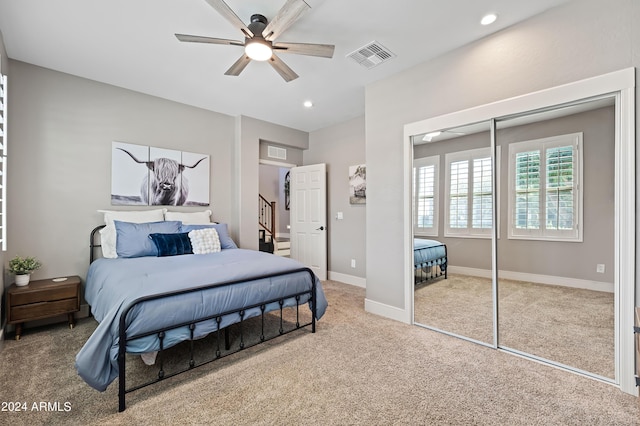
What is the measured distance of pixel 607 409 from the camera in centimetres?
177

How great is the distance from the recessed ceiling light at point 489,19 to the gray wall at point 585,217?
0.91 m

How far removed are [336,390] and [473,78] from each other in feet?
9.59

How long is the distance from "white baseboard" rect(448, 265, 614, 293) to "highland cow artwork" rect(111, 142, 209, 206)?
363 cm

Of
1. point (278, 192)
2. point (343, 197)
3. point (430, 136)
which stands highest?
point (430, 136)

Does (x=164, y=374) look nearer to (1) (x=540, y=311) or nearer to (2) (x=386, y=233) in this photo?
(2) (x=386, y=233)

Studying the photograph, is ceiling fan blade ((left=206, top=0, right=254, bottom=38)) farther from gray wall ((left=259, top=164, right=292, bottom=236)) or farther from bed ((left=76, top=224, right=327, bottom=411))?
gray wall ((left=259, top=164, right=292, bottom=236))

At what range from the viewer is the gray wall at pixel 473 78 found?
6.70 feet

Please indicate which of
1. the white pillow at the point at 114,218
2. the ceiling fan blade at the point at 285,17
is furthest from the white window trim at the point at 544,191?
the white pillow at the point at 114,218

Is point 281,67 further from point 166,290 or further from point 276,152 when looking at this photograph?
point 276,152

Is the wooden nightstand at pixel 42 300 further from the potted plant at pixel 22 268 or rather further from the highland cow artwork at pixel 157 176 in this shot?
the highland cow artwork at pixel 157 176

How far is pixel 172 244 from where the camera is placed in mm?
3270

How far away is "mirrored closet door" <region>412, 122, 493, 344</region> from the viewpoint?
273 centimetres

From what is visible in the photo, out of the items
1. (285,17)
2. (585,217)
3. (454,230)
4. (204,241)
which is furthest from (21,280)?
(585,217)

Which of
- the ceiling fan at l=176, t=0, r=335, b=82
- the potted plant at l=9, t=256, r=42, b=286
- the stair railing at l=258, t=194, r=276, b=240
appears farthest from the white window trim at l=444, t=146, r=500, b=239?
the stair railing at l=258, t=194, r=276, b=240
